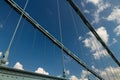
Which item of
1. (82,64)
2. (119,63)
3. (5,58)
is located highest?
(119,63)

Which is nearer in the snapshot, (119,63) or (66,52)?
(66,52)

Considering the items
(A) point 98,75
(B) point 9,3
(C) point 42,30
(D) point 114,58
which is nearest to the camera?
(B) point 9,3

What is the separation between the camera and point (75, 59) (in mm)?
18016

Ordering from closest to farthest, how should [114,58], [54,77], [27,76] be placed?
[27,76]
[54,77]
[114,58]

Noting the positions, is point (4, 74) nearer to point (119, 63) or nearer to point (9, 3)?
point (9, 3)

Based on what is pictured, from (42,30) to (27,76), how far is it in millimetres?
7987

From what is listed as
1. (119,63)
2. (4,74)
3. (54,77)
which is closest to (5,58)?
(4,74)

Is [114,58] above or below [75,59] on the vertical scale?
above

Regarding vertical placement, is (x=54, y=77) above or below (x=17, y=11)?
below

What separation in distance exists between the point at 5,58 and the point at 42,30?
309 inches

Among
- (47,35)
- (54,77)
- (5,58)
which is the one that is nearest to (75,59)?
(47,35)

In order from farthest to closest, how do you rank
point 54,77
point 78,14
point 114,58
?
1. point 114,58
2. point 78,14
3. point 54,77

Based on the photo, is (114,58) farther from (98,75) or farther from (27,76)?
(27,76)

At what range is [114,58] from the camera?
3834cm
